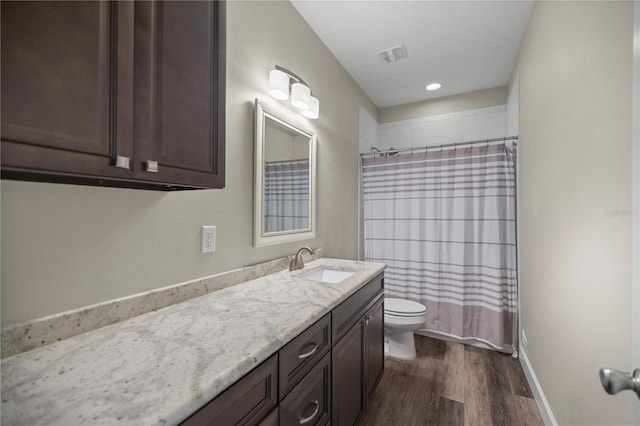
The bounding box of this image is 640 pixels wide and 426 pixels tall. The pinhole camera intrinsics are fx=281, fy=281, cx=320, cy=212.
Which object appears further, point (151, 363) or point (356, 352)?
point (356, 352)

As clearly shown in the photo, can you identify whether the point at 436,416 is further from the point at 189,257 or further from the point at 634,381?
the point at 189,257

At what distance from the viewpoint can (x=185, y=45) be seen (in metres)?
0.86

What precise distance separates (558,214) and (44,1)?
200cm

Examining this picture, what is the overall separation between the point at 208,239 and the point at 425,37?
7.33 feet

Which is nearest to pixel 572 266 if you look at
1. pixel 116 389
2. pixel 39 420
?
pixel 116 389

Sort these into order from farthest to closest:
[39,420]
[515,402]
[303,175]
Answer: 1. [303,175]
2. [515,402]
3. [39,420]

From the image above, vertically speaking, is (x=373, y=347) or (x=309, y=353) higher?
(x=309, y=353)

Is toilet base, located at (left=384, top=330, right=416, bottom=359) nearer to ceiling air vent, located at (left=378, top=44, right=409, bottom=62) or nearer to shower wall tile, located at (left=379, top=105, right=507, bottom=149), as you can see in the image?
shower wall tile, located at (left=379, top=105, right=507, bottom=149)

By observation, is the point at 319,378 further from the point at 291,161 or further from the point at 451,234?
the point at 451,234

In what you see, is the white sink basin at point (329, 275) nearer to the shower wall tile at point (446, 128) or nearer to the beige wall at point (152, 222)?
the beige wall at point (152, 222)

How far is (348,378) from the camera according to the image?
1406 mm

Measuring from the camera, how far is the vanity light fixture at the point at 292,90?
64.8 inches

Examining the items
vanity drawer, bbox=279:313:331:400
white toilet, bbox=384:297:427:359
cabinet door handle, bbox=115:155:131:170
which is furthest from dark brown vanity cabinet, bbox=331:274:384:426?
cabinet door handle, bbox=115:155:131:170

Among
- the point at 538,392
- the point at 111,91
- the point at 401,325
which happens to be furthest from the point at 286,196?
the point at 538,392
